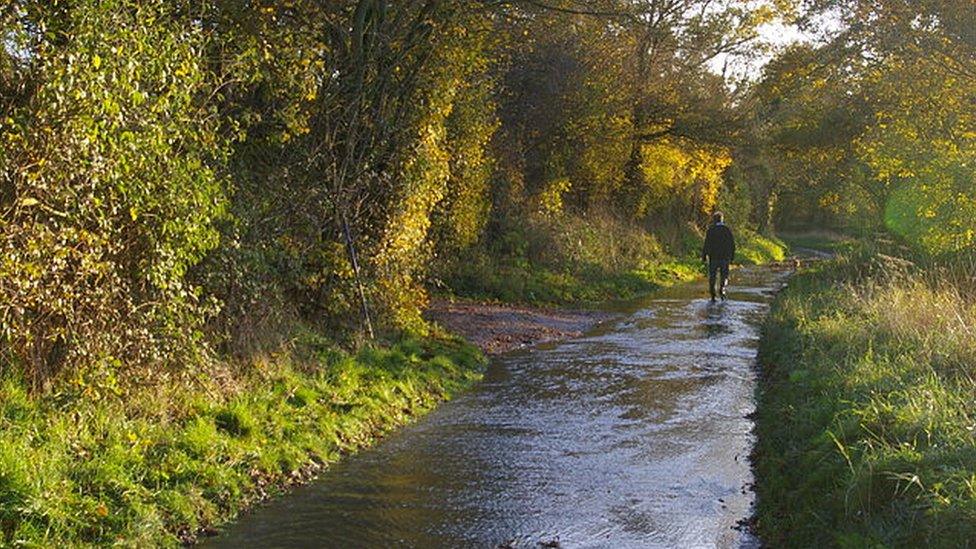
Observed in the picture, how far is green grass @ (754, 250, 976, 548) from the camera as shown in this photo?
5812 mm

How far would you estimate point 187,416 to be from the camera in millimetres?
8562

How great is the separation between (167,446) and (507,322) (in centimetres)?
1185

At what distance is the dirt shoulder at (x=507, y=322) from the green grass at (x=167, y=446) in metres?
5.94

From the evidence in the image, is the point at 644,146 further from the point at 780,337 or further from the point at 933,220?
the point at 780,337

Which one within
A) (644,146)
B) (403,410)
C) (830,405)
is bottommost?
(403,410)

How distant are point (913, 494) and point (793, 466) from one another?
218 centimetres

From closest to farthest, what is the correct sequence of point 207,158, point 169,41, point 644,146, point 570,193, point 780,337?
Answer: 1. point 169,41
2. point 207,158
3. point 780,337
4. point 570,193
5. point 644,146

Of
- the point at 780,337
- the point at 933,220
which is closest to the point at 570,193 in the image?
the point at 933,220

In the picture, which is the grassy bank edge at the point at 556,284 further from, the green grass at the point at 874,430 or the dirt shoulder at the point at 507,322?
the green grass at the point at 874,430

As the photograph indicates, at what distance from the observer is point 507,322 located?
19.2 meters

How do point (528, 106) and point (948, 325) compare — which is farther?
point (528, 106)

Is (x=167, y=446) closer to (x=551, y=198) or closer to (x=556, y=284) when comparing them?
(x=556, y=284)

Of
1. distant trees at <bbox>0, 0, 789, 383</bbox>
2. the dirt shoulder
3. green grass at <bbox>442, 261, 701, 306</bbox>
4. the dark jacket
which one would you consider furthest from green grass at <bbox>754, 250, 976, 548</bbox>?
green grass at <bbox>442, 261, 701, 306</bbox>

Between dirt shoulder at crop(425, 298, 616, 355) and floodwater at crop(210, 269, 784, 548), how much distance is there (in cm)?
223
